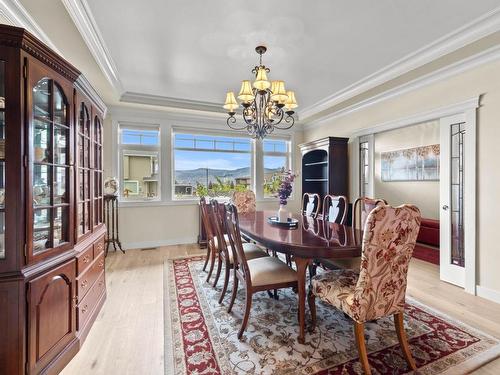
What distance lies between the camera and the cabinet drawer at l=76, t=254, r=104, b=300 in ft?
6.15

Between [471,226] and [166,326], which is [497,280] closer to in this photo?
[471,226]

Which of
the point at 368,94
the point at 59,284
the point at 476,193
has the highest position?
the point at 368,94

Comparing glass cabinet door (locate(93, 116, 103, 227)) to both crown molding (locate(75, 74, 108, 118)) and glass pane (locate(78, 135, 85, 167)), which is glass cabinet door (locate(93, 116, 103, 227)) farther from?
glass pane (locate(78, 135, 85, 167))

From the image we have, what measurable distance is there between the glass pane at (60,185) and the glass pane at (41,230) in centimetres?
12

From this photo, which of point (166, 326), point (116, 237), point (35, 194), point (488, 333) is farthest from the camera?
point (116, 237)

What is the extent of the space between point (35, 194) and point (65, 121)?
580 mm

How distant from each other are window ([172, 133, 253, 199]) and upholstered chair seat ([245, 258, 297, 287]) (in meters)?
3.15

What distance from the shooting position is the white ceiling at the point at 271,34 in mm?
2045

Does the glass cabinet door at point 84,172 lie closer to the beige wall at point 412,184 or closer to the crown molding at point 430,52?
the crown molding at point 430,52

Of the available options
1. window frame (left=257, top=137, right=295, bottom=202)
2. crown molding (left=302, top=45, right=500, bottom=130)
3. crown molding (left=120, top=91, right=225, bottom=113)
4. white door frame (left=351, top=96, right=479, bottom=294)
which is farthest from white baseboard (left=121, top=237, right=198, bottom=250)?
white door frame (left=351, top=96, right=479, bottom=294)

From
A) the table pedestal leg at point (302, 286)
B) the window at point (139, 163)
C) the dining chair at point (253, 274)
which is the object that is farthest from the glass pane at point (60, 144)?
the window at point (139, 163)

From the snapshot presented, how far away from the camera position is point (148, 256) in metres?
4.10

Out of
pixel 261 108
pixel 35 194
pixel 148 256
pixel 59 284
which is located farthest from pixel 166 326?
pixel 261 108

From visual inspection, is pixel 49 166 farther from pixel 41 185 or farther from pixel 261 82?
pixel 261 82
